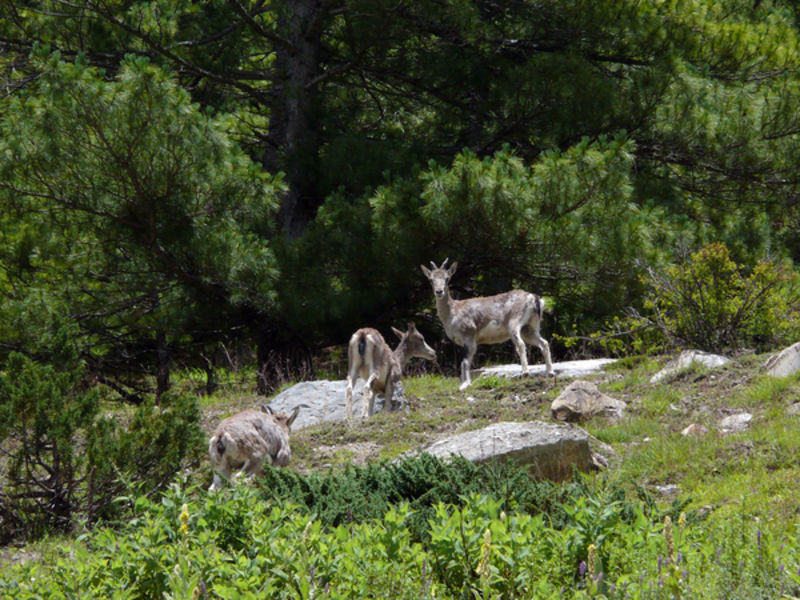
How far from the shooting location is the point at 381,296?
17.1 m

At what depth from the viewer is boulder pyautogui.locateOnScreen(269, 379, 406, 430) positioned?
519 inches

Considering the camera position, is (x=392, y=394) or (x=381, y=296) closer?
(x=392, y=394)

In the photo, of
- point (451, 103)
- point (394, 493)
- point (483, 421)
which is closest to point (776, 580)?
point (394, 493)

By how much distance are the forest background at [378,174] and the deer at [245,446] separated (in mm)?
5002

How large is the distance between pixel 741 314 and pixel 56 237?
404 inches

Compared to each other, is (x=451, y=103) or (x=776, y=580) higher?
(x=451, y=103)

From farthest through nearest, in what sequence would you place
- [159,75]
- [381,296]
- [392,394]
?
[381,296] < [159,75] < [392,394]

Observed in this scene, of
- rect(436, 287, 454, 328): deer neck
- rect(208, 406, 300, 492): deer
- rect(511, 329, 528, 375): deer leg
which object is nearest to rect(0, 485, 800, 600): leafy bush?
rect(208, 406, 300, 492): deer

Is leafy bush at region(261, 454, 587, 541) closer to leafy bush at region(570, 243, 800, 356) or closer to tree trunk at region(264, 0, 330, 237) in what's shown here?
leafy bush at region(570, 243, 800, 356)

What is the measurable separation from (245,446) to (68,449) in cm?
158

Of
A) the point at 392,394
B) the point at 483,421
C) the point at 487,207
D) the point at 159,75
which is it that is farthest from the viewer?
the point at 487,207

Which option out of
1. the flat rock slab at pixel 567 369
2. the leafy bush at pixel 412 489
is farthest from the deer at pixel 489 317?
the leafy bush at pixel 412 489

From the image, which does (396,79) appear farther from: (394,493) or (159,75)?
(394,493)

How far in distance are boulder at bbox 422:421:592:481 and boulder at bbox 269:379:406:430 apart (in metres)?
4.18
